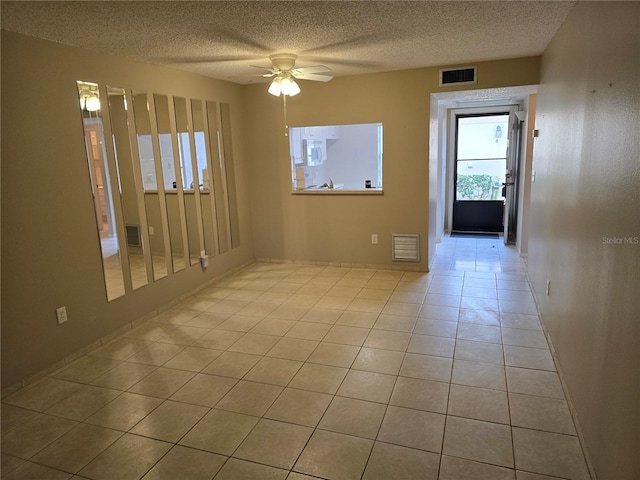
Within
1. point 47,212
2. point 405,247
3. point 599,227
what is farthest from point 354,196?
point 599,227

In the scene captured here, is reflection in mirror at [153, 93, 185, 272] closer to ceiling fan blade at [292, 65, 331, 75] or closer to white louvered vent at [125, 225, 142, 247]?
white louvered vent at [125, 225, 142, 247]

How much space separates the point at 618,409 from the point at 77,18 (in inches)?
134

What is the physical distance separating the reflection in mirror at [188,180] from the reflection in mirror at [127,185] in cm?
73

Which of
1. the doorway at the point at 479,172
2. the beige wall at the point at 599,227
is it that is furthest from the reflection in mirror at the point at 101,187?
the doorway at the point at 479,172

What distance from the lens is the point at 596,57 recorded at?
2137 millimetres

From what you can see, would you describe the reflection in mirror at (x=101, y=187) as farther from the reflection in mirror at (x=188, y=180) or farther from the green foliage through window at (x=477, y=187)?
the green foliage through window at (x=477, y=187)

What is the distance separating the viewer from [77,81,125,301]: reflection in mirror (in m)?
3.33

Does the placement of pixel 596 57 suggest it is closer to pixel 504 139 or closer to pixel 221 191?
pixel 221 191

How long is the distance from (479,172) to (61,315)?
6.68 m

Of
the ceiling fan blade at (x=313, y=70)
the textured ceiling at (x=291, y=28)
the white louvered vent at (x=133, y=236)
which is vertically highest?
the textured ceiling at (x=291, y=28)

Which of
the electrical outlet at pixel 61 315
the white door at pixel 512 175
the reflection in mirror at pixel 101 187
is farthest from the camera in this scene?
the white door at pixel 512 175

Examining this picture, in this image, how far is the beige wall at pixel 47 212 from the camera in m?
2.76

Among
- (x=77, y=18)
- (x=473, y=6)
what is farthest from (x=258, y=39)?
(x=473, y=6)

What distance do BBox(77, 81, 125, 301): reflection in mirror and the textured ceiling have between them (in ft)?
1.37
